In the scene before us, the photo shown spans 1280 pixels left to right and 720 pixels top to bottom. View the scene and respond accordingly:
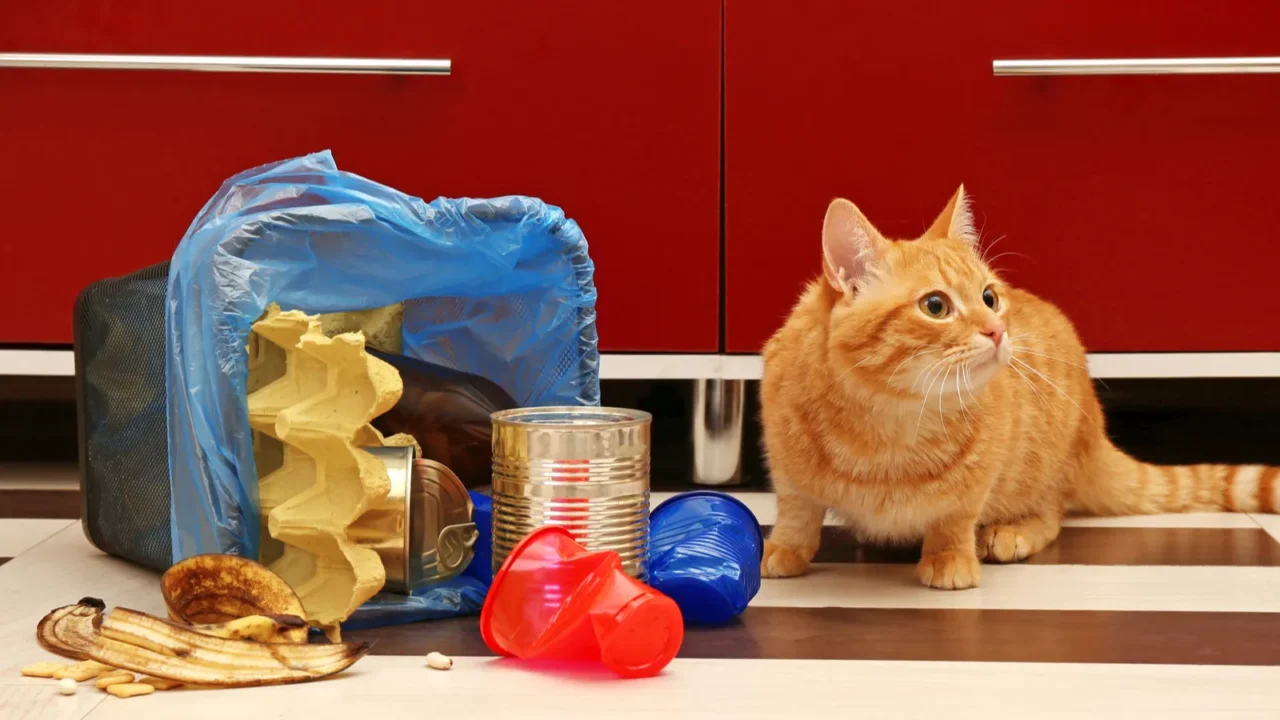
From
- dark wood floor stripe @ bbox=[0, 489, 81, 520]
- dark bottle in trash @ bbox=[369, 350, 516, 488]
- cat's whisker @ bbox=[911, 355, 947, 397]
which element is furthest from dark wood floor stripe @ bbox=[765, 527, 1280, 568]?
dark wood floor stripe @ bbox=[0, 489, 81, 520]

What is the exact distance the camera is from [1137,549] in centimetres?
151

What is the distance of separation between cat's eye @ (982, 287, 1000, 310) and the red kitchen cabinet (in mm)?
519

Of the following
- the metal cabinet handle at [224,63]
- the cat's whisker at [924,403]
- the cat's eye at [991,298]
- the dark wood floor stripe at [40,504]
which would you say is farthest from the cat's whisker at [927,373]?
the dark wood floor stripe at [40,504]

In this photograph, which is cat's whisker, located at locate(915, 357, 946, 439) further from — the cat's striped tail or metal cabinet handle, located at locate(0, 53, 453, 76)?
metal cabinet handle, located at locate(0, 53, 453, 76)

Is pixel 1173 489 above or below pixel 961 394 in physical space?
below

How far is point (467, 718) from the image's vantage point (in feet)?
3.18

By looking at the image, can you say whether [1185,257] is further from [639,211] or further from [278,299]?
[278,299]

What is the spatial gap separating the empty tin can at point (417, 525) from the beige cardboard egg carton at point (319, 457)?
28 millimetres

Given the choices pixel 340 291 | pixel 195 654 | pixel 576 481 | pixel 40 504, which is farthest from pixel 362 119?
pixel 195 654

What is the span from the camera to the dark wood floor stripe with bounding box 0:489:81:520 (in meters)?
1.64

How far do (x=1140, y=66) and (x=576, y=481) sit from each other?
1.02 meters

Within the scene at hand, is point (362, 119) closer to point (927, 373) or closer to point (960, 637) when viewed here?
point (927, 373)

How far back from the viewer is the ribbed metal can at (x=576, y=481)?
115cm

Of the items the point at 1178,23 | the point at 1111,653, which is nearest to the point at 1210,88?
the point at 1178,23
